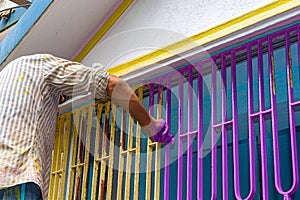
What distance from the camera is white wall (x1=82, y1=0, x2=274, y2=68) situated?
1914mm

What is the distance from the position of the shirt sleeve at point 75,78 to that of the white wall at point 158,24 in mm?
511

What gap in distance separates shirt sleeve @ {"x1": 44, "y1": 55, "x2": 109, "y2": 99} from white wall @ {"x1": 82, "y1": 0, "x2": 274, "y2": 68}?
51 cm

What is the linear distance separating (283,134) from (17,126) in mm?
940

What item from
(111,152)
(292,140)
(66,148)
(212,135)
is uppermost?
(66,148)

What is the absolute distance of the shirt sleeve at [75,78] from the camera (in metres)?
1.64

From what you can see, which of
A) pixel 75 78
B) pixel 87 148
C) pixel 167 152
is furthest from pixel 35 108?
pixel 87 148

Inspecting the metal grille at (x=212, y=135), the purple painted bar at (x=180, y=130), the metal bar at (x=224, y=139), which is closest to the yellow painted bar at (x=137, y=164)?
the metal grille at (x=212, y=135)

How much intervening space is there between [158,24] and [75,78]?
0.68 meters

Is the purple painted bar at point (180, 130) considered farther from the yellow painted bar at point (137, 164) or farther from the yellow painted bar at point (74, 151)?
the yellow painted bar at point (74, 151)

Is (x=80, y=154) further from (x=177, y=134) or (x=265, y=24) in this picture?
(x=265, y=24)

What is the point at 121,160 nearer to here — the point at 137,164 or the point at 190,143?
the point at 137,164

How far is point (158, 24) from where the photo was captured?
2.21 metres

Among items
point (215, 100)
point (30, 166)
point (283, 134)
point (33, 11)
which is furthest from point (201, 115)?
point (33, 11)

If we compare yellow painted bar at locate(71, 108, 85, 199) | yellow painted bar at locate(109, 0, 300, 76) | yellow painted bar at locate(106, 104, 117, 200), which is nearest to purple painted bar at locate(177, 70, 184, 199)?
yellow painted bar at locate(109, 0, 300, 76)
